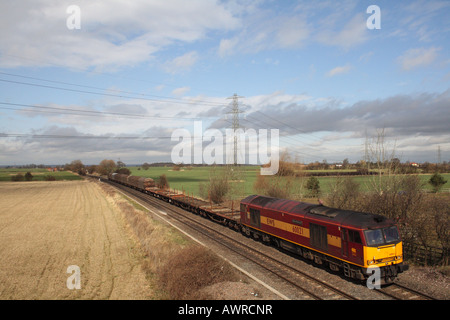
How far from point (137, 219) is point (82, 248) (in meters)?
6.64

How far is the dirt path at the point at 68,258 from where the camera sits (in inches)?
A: 536

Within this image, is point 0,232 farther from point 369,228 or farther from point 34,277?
point 369,228

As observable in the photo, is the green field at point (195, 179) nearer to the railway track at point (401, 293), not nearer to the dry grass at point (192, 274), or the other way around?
the dry grass at point (192, 274)

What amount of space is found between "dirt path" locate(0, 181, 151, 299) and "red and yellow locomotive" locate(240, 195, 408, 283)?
8477 mm

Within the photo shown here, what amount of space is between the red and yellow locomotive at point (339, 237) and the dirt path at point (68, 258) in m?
8.48

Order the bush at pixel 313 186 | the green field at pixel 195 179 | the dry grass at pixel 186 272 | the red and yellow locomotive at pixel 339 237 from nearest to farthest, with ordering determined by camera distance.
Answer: the dry grass at pixel 186 272, the red and yellow locomotive at pixel 339 237, the bush at pixel 313 186, the green field at pixel 195 179

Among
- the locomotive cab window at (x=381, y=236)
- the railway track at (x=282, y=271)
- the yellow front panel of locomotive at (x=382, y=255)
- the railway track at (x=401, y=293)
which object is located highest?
the locomotive cab window at (x=381, y=236)

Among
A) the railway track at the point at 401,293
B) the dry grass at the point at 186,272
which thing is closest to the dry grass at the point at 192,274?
the dry grass at the point at 186,272

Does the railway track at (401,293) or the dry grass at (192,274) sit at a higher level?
the dry grass at (192,274)

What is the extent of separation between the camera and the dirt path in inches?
536

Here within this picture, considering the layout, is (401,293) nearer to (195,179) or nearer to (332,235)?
(332,235)

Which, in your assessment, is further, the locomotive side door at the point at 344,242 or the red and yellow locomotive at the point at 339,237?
the locomotive side door at the point at 344,242

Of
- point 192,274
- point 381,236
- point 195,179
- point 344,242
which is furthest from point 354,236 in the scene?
point 195,179
